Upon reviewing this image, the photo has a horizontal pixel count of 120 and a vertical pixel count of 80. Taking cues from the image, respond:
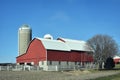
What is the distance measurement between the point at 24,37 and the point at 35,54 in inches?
735

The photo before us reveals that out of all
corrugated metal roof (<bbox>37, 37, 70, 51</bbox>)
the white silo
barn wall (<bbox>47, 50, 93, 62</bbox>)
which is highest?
the white silo

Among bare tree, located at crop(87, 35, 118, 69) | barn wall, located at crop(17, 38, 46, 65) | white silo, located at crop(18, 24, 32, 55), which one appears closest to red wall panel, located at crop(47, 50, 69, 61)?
barn wall, located at crop(17, 38, 46, 65)

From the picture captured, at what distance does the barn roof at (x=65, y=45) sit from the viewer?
74.3 m

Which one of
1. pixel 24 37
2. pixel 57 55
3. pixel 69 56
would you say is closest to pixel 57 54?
pixel 57 55

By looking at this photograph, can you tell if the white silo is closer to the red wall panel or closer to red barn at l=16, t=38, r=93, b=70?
red barn at l=16, t=38, r=93, b=70

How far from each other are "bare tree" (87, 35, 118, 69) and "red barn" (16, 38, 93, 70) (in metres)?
2.54

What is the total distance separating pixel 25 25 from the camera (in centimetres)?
9519

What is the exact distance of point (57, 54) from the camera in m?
74.5

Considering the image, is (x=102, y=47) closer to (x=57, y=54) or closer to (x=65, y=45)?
(x=65, y=45)

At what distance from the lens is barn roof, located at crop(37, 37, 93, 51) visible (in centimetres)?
7432

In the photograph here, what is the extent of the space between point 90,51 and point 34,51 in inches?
571

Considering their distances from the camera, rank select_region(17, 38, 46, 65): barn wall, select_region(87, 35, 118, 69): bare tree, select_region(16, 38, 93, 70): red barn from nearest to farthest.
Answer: select_region(87, 35, 118, 69): bare tree, select_region(16, 38, 93, 70): red barn, select_region(17, 38, 46, 65): barn wall

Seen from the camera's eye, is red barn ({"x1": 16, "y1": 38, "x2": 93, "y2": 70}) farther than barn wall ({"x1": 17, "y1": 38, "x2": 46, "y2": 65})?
No

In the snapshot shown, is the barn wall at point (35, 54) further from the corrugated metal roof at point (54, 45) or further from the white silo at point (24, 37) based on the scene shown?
the white silo at point (24, 37)
